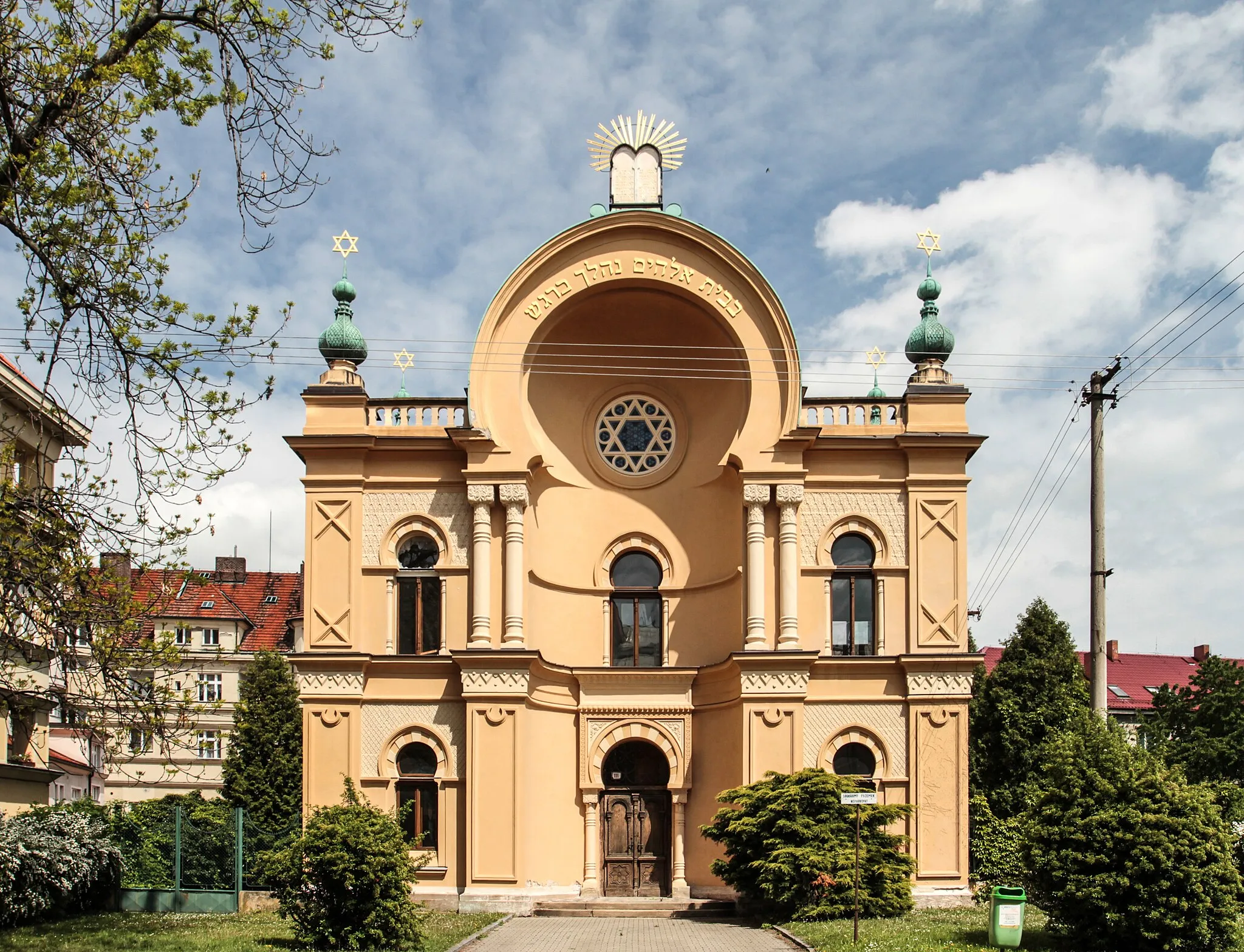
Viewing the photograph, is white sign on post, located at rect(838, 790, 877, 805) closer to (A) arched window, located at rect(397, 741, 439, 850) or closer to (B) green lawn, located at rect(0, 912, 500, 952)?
(B) green lawn, located at rect(0, 912, 500, 952)

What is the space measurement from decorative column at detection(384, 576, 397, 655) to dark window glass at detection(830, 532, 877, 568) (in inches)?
348

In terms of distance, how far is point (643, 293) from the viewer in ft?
→ 92.4

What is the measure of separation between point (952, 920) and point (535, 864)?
338 inches

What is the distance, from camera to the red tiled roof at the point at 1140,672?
60.6 m

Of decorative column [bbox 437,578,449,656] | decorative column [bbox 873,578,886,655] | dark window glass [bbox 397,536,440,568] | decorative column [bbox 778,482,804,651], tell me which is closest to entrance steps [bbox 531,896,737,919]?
decorative column [bbox 778,482,804,651]

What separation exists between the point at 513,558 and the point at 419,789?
4860 millimetres

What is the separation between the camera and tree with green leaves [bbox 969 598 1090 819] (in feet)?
111

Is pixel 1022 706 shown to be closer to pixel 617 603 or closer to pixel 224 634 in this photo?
pixel 617 603

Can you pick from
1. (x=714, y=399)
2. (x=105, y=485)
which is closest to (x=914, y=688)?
(x=714, y=399)

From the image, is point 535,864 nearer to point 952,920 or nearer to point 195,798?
point 952,920

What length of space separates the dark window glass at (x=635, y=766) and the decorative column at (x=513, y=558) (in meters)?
3.56

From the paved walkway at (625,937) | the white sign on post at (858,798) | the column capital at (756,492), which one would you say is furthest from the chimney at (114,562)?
the column capital at (756,492)

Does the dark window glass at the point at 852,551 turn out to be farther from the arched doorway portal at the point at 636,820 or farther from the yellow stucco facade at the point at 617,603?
the arched doorway portal at the point at 636,820

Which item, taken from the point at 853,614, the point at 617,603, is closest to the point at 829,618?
the point at 853,614
